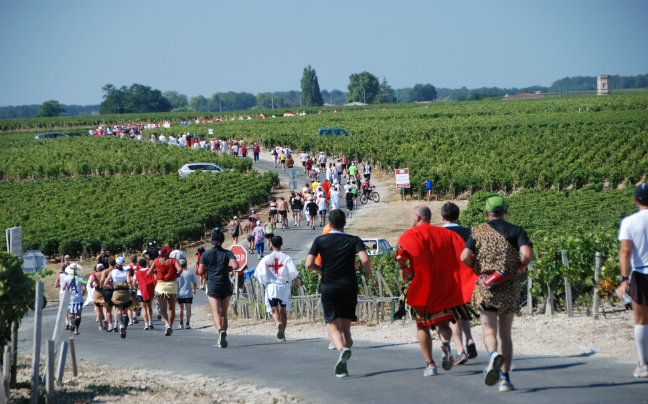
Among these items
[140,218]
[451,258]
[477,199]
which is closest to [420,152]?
[477,199]

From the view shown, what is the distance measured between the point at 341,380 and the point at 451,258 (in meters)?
1.90

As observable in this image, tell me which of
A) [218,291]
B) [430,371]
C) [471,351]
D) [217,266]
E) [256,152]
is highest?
[256,152]

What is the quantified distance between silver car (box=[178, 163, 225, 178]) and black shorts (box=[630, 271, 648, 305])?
40.8m

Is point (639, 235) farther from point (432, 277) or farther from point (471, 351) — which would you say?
point (471, 351)

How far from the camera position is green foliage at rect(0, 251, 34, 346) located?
24.1 ft

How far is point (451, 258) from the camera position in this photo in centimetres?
673

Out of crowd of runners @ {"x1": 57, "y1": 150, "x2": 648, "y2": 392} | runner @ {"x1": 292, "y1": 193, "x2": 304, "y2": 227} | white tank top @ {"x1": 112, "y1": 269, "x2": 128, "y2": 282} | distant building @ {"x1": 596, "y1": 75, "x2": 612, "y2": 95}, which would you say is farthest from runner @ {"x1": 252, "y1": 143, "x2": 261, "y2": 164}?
distant building @ {"x1": 596, "y1": 75, "x2": 612, "y2": 95}

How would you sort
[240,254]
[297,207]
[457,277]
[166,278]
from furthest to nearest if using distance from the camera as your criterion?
[297,207], [240,254], [166,278], [457,277]

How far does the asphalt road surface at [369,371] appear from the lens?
19.9 ft

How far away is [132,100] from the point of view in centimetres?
17812

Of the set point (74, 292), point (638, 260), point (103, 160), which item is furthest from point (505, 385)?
point (103, 160)

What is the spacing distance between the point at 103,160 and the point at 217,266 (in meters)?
47.9

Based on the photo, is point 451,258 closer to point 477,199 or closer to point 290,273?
point 290,273

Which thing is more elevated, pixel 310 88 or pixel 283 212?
pixel 310 88
